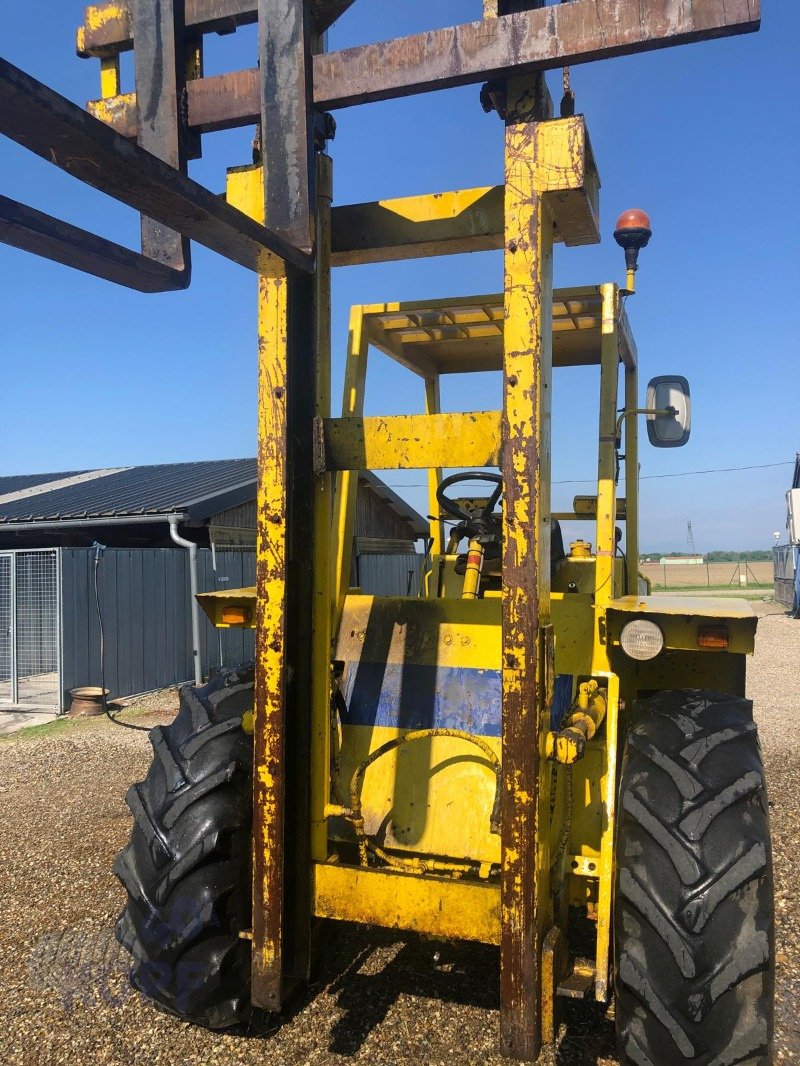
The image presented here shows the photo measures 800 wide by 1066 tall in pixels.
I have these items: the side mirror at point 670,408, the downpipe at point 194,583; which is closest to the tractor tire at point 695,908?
the side mirror at point 670,408

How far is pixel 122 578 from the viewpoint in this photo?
11.4 meters

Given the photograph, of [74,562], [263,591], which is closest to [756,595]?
[74,562]

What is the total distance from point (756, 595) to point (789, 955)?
104 ft

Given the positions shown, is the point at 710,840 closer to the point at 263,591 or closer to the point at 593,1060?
the point at 593,1060

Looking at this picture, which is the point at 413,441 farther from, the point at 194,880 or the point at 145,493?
the point at 145,493

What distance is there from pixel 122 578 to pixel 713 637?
9.88 m

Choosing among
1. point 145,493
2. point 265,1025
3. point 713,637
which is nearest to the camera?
point 713,637

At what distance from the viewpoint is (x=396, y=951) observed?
11.5 ft

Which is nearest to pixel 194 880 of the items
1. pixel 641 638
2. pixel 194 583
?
pixel 641 638

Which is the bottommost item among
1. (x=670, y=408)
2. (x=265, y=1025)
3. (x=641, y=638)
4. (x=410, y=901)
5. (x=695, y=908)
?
(x=265, y=1025)

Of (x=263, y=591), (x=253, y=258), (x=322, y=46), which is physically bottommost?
(x=263, y=591)

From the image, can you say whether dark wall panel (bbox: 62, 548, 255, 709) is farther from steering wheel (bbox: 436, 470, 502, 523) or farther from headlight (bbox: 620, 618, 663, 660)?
headlight (bbox: 620, 618, 663, 660)

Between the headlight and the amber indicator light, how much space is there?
0.48 ft

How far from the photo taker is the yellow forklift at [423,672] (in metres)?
2.23
